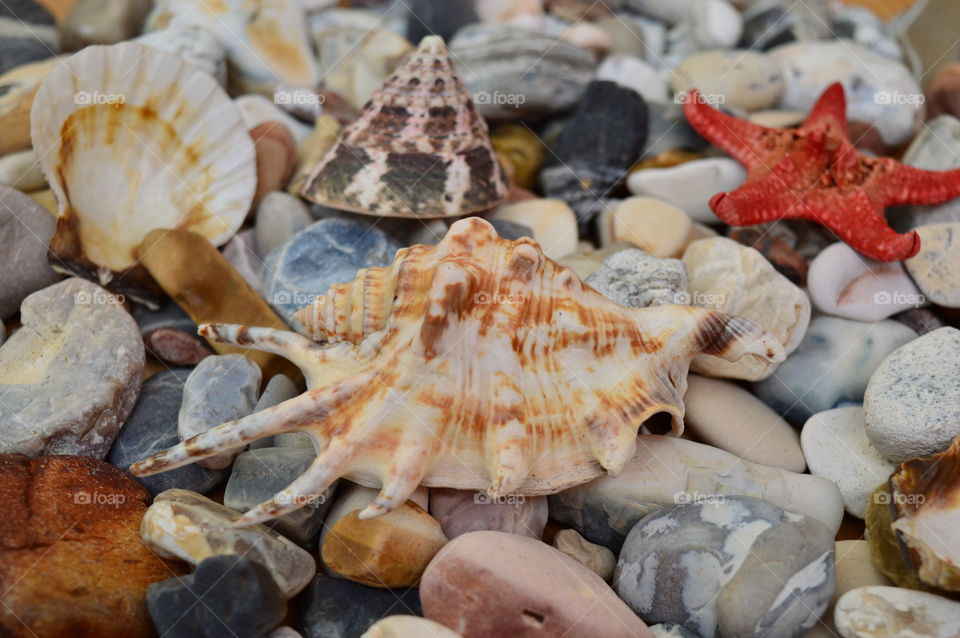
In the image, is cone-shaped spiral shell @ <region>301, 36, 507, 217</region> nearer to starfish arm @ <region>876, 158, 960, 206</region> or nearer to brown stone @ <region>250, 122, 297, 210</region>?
brown stone @ <region>250, 122, 297, 210</region>

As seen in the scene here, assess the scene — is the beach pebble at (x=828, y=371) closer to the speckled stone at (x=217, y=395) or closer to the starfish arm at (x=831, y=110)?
the starfish arm at (x=831, y=110)

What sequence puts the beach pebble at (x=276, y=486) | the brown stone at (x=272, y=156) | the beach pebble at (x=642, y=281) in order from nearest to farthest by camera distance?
the beach pebble at (x=276, y=486) → the beach pebble at (x=642, y=281) → the brown stone at (x=272, y=156)

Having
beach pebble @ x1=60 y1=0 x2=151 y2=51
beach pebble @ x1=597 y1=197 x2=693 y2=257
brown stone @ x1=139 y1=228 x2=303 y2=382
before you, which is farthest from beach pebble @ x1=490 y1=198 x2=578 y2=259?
beach pebble @ x1=60 y1=0 x2=151 y2=51

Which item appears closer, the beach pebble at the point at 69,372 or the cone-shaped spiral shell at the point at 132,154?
the beach pebble at the point at 69,372

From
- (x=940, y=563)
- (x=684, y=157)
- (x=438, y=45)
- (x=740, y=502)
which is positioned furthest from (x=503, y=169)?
(x=940, y=563)

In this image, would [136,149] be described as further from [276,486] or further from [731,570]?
[731,570]

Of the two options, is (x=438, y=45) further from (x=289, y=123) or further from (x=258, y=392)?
(x=258, y=392)

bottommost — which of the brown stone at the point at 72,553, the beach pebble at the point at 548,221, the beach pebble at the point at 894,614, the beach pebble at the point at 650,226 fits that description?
the brown stone at the point at 72,553

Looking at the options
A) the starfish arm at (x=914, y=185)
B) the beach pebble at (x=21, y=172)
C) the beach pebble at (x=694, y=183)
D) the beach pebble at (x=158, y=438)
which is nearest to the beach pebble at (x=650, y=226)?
the beach pebble at (x=694, y=183)
